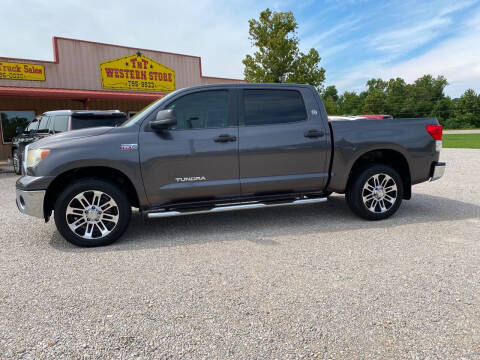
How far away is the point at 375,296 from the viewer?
2.71 metres

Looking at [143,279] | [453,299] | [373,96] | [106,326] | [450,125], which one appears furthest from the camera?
[373,96]

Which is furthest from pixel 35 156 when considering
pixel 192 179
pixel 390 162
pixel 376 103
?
pixel 376 103

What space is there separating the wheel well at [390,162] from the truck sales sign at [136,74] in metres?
15.6

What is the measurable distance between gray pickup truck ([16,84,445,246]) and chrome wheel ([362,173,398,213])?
0.01 m

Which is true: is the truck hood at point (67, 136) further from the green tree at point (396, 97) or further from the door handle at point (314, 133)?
the green tree at point (396, 97)

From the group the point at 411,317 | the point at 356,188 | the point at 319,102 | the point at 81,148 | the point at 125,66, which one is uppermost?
the point at 125,66

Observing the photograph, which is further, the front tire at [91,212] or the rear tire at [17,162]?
the rear tire at [17,162]

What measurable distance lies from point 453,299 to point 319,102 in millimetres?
2989

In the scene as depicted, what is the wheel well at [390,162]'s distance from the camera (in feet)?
16.3

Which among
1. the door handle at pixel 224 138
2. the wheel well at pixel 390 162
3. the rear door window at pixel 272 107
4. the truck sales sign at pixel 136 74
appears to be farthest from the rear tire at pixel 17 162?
the wheel well at pixel 390 162

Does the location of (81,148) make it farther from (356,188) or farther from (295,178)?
(356,188)

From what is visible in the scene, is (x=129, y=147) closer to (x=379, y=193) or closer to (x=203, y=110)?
(x=203, y=110)

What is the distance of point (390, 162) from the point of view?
5.17 m

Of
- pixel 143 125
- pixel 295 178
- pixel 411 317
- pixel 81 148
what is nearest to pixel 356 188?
pixel 295 178
